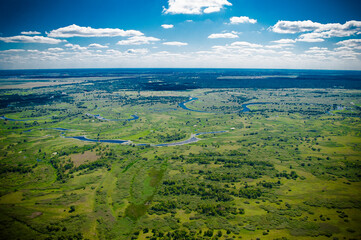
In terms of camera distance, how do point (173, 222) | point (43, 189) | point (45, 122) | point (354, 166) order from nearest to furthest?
point (173, 222)
point (43, 189)
point (354, 166)
point (45, 122)

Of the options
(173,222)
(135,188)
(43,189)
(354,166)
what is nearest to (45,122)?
(43,189)

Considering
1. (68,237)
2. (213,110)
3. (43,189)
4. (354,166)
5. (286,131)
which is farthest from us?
(213,110)

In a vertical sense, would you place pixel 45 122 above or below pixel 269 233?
above

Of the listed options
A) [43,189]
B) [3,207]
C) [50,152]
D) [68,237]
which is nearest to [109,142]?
[50,152]

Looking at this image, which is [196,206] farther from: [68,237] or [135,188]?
[68,237]

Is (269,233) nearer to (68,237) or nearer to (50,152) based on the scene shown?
(68,237)

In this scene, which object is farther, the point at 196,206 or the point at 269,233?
the point at 196,206
